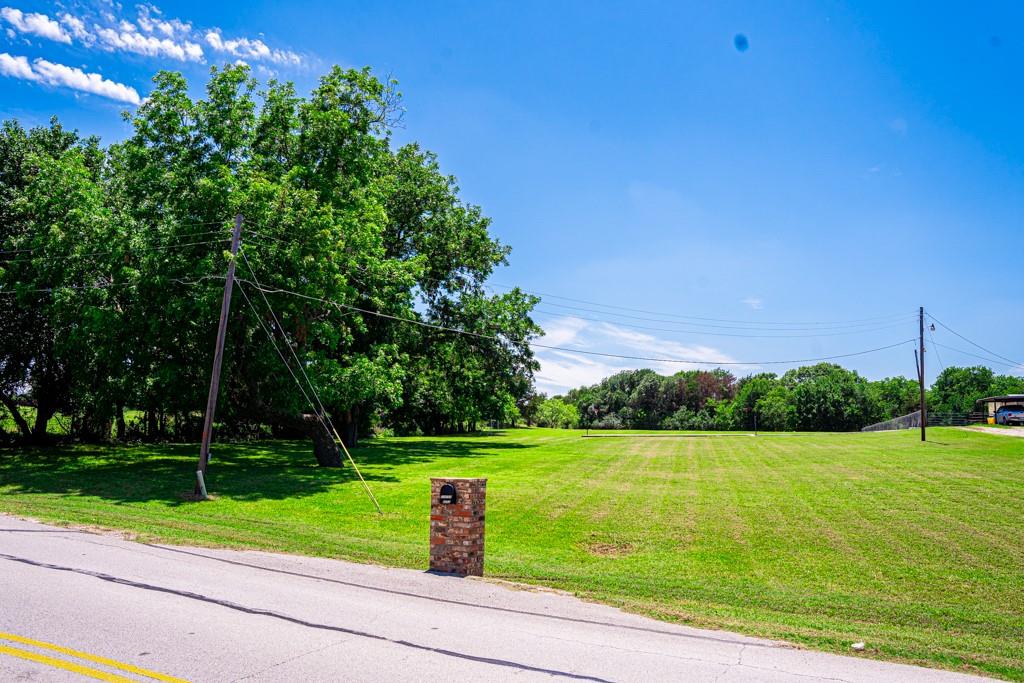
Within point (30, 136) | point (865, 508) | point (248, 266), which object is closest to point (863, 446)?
point (865, 508)

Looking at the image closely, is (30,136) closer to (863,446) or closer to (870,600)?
(870,600)

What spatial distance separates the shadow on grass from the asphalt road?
1108 centimetres

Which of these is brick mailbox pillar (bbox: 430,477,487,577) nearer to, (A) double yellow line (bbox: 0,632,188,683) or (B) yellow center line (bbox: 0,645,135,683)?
(A) double yellow line (bbox: 0,632,188,683)

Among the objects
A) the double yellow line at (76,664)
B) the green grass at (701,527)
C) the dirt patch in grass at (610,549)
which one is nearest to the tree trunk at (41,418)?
the green grass at (701,527)

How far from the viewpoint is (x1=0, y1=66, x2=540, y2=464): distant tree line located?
24.2m

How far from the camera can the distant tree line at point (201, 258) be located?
2422cm

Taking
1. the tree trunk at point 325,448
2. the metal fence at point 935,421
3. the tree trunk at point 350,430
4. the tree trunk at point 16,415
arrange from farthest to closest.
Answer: the metal fence at point 935,421, the tree trunk at point 350,430, the tree trunk at point 16,415, the tree trunk at point 325,448

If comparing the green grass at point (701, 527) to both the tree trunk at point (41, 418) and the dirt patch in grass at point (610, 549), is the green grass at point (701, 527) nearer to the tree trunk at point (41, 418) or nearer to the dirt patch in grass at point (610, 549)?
the dirt patch in grass at point (610, 549)

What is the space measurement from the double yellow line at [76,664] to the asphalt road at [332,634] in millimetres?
18

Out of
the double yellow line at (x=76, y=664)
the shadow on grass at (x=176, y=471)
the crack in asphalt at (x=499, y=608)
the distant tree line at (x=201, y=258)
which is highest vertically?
the distant tree line at (x=201, y=258)

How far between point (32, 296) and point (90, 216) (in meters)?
6.68

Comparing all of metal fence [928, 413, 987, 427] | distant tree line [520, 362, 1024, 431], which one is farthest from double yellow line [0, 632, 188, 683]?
distant tree line [520, 362, 1024, 431]

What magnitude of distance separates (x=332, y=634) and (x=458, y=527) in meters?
4.09

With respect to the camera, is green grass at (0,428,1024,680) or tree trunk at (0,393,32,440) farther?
tree trunk at (0,393,32,440)
